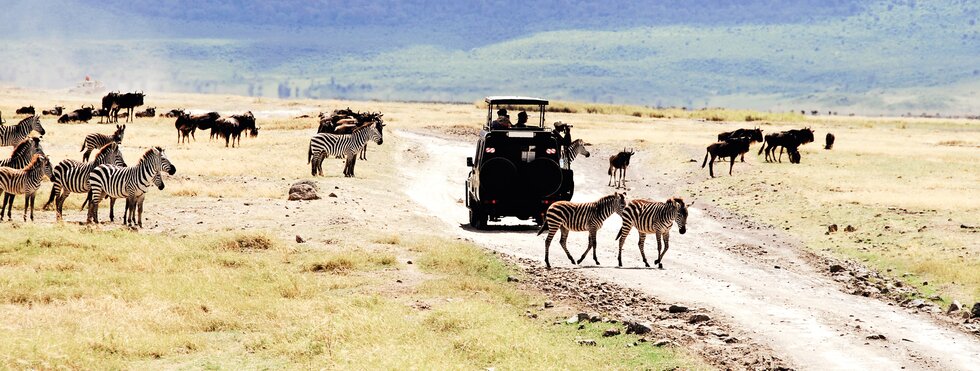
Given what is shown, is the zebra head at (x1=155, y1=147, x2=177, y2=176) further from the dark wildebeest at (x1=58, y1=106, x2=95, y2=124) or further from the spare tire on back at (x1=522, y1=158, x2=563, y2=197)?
the dark wildebeest at (x1=58, y1=106, x2=95, y2=124)

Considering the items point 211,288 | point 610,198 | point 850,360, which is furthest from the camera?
point 610,198

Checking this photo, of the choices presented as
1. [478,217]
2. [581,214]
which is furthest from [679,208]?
[478,217]

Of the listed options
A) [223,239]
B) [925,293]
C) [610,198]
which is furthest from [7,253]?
[925,293]

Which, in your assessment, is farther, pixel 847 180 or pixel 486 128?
pixel 847 180

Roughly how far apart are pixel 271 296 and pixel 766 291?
8532 mm

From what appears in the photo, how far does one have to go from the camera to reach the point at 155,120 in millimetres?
74875

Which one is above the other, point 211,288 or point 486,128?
point 486,128

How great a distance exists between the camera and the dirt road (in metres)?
16.0

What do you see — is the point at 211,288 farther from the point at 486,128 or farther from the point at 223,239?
the point at 486,128

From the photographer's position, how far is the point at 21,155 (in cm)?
3006

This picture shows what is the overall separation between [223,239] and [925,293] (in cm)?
1373

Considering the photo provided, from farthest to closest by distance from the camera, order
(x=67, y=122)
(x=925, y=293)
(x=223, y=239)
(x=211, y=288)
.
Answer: (x=67, y=122), (x=223, y=239), (x=925, y=293), (x=211, y=288)

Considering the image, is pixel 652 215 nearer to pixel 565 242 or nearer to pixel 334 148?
pixel 565 242

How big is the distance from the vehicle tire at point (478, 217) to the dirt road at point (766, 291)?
28 centimetres
